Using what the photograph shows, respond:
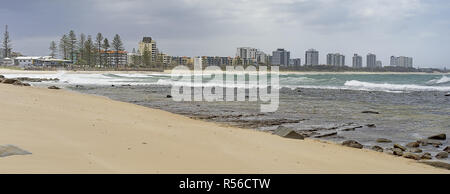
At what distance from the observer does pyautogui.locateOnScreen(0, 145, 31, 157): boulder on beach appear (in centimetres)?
426

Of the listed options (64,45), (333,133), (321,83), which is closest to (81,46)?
(64,45)

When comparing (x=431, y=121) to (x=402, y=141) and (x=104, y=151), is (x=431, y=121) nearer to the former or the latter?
(x=402, y=141)

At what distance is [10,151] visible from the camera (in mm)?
4344

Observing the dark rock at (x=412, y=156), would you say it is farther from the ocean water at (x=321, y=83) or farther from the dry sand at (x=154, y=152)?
the ocean water at (x=321, y=83)

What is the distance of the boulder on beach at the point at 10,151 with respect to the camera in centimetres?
426

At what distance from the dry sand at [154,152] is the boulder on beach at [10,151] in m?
0.12

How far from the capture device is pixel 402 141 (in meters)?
8.48

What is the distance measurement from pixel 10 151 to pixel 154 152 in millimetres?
1694

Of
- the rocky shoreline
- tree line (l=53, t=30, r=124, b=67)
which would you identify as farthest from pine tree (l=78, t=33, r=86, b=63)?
the rocky shoreline

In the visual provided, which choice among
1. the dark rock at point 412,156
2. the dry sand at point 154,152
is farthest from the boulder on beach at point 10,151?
the dark rock at point 412,156

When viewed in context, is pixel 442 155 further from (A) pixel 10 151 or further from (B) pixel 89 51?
(B) pixel 89 51

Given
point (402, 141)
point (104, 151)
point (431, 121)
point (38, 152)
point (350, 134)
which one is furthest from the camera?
point (431, 121)
